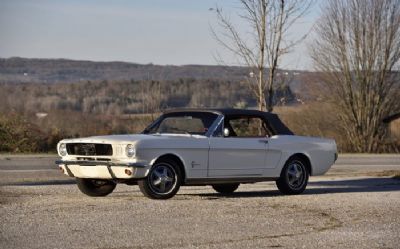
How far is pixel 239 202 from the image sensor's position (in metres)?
13.5

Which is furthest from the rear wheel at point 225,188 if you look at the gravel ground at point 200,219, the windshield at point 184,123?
the windshield at point 184,123

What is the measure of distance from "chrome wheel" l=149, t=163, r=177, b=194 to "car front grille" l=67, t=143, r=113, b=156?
695 mm

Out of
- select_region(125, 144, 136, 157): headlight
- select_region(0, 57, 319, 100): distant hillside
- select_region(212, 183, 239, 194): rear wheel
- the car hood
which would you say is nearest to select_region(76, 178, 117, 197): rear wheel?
the car hood

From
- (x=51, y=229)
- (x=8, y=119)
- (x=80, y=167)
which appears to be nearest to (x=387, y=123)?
(x=8, y=119)

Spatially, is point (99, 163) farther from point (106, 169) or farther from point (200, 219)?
point (200, 219)

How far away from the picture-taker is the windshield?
47.5ft

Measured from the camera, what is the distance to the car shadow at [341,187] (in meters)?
15.3

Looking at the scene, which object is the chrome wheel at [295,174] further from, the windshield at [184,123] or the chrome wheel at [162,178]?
the chrome wheel at [162,178]

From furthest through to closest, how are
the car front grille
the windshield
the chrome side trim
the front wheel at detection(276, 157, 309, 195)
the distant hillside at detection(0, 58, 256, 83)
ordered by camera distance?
1. the distant hillside at detection(0, 58, 256, 83)
2. the front wheel at detection(276, 157, 309, 195)
3. the windshield
4. the car front grille
5. the chrome side trim

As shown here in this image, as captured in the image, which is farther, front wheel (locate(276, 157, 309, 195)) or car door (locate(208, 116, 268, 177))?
front wheel (locate(276, 157, 309, 195))

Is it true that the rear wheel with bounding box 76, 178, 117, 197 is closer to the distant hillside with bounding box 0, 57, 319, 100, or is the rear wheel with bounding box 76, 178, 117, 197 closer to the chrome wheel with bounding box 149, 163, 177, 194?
the chrome wheel with bounding box 149, 163, 177, 194

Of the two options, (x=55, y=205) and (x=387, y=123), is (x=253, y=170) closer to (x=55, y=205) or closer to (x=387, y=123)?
(x=55, y=205)

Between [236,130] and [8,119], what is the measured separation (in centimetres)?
1928

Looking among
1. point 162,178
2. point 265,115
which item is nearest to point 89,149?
point 162,178
